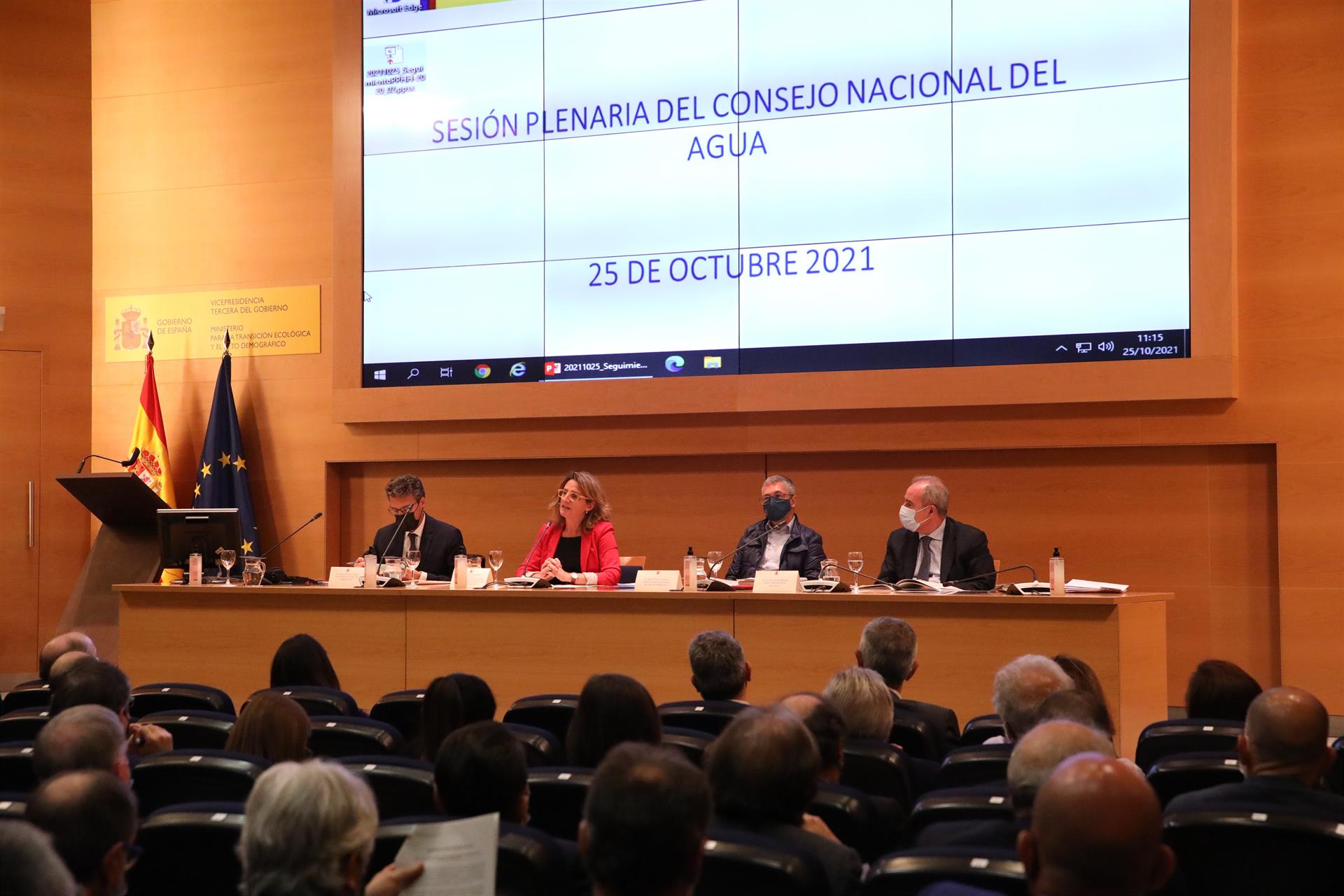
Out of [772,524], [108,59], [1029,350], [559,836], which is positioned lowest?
[559,836]

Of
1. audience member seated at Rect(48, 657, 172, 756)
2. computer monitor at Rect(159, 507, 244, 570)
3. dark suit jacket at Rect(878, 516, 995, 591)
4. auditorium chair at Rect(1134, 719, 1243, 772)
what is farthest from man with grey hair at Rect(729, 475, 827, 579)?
audience member seated at Rect(48, 657, 172, 756)

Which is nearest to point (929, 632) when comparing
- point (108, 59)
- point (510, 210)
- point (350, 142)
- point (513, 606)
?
point (513, 606)

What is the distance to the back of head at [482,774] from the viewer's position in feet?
7.75

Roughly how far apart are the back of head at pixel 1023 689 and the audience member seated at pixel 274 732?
1.70 m

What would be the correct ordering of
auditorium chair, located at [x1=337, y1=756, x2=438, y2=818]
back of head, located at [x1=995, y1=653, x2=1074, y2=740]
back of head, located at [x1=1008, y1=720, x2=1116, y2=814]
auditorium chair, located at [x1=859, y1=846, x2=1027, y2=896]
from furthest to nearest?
1. back of head, located at [x1=995, y1=653, x2=1074, y2=740]
2. auditorium chair, located at [x1=337, y1=756, x2=438, y2=818]
3. back of head, located at [x1=1008, y1=720, x2=1116, y2=814]
4. auditorium chair, located at [x1=859, y1=846, x2=1027, y2=896]

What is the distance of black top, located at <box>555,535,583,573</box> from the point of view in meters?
6.55

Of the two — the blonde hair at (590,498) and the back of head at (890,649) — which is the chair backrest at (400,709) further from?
the blonde hair at (590,498)

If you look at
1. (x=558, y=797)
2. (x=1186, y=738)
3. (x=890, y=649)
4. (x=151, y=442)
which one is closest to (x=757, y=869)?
(x=558, y=797)

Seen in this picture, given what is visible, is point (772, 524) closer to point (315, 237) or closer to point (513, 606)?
point (513, 606)

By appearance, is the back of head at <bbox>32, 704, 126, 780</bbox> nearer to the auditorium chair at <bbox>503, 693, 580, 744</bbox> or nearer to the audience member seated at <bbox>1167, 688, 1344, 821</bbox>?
the auditorium chair at <bbox>503, 693, 580, 744</bbox>

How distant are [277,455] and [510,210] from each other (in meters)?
2.40

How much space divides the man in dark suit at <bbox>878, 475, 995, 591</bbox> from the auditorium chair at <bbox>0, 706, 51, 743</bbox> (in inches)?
140

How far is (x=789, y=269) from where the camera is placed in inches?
289

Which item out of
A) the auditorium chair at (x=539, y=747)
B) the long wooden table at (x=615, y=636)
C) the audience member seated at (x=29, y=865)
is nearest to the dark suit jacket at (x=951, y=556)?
the long wooden table at (x=615, y=636)
